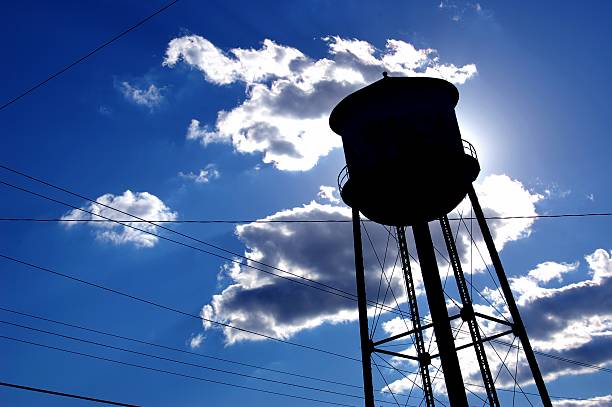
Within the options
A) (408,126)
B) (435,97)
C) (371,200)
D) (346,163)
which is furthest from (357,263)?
(435,97)

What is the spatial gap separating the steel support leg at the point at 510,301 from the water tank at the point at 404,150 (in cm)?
89

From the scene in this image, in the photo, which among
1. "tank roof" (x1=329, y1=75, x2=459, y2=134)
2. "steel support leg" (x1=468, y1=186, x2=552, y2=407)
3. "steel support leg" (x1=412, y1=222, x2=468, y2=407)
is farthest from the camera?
"tank roof" (x1=329, y1=75, x2=459, y2=134)

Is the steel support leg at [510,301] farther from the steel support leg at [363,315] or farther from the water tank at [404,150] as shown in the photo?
the steel support leg at [363,315]

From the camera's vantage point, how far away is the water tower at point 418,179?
1652cm

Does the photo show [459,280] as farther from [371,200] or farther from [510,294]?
[371,200]

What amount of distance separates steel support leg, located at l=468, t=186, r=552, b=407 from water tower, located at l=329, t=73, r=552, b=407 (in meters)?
0.03

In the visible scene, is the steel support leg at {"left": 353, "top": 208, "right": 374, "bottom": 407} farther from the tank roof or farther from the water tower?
the tank roof

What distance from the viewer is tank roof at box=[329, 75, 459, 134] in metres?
17.2

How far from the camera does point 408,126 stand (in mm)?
16875

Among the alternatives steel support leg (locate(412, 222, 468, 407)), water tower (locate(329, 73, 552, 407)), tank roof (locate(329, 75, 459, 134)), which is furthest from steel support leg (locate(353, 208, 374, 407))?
tank roof (locate(329, 75, 459, 134))

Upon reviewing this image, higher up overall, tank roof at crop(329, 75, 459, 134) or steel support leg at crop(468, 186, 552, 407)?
tank roof at crop(329, 75, 459, 134)

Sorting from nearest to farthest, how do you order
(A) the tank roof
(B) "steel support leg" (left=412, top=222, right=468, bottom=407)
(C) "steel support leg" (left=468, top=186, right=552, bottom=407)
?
(C) "steel support leg" (left=468, top=186, right=552, bottom=407), (B) "steel support leg" (left=412, top=222, right=468, bottom=407), (A) the tank roof

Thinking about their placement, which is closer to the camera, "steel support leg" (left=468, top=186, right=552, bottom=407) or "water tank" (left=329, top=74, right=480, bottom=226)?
"steel support leg" (left=468, top=186, right=552, bottom=407)

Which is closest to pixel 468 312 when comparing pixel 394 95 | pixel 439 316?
pixel 439 316
